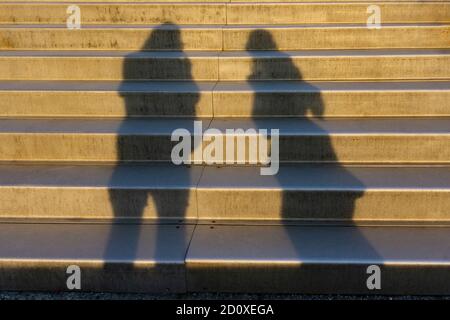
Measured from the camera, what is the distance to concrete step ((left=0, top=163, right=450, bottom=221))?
8.96 ft

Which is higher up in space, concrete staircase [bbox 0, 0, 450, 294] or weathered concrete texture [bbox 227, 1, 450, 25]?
weathered concrete texture [bbox 227, 1, 450, 25]

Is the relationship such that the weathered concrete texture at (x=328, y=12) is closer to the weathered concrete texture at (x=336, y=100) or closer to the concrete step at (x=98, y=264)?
the weathered concrete texture at (x=336, y=100)

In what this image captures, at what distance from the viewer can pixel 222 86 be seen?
11.8 ft

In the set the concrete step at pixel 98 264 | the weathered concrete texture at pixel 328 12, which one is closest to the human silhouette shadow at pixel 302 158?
the weathered concrete texture at pixel 328 12

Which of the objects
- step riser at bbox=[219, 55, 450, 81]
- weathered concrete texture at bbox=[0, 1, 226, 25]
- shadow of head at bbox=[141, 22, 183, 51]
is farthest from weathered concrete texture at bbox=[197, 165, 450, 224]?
weathered concrete texture at bbox=[0, 1, 226, 25]

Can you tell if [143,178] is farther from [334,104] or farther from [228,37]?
[228,37]

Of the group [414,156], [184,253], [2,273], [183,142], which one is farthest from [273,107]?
[2,273]

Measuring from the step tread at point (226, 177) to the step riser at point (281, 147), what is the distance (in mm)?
76

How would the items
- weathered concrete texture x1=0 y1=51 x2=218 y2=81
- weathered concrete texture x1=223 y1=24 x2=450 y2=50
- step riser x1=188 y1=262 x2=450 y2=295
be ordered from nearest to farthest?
step riser x1=188 y1=262 x2=450 y2=295 < weathered concrete texture x1=0 y1=51 x2=218 y2=81 < weathered concrete texture x1=223 y1=24 x2=450 y2=50

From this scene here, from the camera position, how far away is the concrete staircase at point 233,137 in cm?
247

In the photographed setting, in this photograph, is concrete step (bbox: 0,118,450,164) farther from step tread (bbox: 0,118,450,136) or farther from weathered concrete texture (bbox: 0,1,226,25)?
weathered concrete texture (bbox: 0,1,226,25)

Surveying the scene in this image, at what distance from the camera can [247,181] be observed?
2852 mm

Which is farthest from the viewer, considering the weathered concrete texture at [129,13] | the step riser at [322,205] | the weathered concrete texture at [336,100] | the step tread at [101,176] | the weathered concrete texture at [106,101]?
the weathered concrete texture at [129,13]

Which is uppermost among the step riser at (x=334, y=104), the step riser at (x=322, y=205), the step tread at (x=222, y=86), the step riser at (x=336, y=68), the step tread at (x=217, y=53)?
the step tread at (x=217, y=53)
